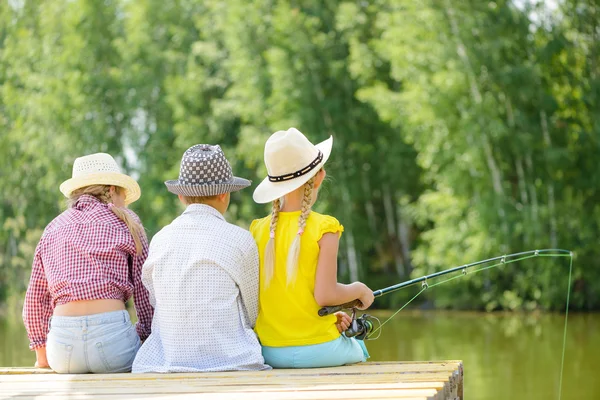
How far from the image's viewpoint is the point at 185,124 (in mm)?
21391

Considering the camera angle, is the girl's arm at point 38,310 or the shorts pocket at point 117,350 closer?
the shorts pocket at point 117,350

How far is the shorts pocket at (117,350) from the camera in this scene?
4113 millimetres

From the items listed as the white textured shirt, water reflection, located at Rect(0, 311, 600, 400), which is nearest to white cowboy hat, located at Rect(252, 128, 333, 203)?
the white textured shirt

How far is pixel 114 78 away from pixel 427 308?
8302mm

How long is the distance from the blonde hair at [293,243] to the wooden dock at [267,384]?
34 centimetres

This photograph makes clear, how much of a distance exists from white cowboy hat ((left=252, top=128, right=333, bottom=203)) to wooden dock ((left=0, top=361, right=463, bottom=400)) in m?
0.65

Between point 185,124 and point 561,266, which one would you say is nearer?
point 561,266

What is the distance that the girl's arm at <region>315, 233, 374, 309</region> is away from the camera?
3889 millimetres

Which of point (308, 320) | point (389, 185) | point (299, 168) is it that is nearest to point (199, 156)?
point (299, 168)

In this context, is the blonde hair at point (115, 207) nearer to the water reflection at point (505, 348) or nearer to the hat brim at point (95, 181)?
the hat brim at point (95, 181)

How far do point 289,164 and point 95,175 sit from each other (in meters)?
0.85

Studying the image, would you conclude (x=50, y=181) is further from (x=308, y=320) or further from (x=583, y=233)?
(x=308, y=320)

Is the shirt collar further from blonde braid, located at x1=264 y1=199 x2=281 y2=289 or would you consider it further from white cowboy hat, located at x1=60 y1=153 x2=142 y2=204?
white cowboy hat, located at x1=60 y1=153 x2=142 y2=204

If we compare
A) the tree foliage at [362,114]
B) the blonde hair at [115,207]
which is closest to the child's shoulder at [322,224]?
the blonde hair at [115,207]
